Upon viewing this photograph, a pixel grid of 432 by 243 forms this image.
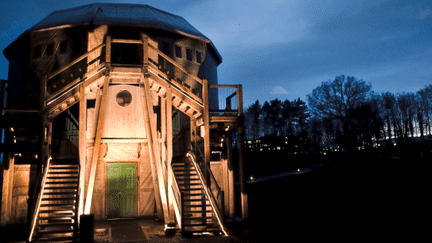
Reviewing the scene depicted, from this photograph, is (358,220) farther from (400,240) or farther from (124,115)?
(124,115)

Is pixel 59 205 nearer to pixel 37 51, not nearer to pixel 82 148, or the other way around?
pixel 82 148

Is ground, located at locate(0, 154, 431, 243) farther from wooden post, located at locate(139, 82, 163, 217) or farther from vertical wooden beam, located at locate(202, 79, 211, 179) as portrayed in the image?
vertical wooden beam, located at locate(202, 79, 211, 179)

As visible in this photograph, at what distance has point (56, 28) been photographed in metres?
16.7

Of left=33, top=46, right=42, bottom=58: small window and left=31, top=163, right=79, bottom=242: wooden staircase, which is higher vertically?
left=33, top=46, right=42, bottom=58: small window

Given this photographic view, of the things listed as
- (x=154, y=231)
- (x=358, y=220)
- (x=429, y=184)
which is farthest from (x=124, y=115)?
(x=429, y=184)

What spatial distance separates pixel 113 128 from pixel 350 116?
32.2m

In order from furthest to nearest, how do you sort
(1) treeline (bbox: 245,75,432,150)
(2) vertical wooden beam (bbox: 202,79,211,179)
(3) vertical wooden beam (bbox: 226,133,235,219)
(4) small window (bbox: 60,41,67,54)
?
(1) treeline (bbox: 245,75,432,150) → (4) small window (bbox: 60,41,67,54) → (3) vertical wooden beam (bbox: 226,133,235,219) → (2) vertical wooden beam (bbox: 202,79,211,179)

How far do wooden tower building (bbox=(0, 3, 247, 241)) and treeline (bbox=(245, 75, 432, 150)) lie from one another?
79.8ft

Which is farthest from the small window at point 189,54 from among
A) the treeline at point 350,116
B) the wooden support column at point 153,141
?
the treeline at point 350,116

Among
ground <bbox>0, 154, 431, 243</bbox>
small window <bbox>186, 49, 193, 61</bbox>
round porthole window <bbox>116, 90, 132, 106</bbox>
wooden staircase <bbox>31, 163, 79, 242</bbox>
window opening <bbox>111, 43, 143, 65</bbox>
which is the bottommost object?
ground <bbox>0, 154, 431, 243</bbox>

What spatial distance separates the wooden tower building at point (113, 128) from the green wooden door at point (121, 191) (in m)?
0.05

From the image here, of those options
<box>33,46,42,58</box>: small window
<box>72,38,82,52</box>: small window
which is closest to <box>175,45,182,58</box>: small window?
<box>72,38,82,52</box>: small window

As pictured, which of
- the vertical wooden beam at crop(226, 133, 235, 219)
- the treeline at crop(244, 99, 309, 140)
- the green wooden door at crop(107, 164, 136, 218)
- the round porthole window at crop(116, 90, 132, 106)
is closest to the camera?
the vertical wooden beam at crop(226, 133, 235, 219)

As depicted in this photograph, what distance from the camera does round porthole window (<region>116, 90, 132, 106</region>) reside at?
15.1 meters
